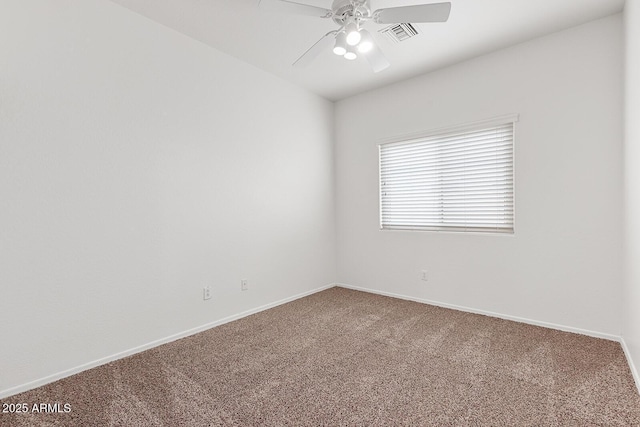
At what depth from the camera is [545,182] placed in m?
2.82

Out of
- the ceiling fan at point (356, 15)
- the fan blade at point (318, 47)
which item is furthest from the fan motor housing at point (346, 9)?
the fan blade at point (318, 47)

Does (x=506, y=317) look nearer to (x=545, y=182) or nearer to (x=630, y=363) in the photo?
(x=630, y=363)

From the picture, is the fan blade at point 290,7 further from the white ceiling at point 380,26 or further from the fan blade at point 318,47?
the white ceiling at point 380,26

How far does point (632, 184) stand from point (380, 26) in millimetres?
2173

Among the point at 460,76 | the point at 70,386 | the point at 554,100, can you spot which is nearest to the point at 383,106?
the point at 460,76

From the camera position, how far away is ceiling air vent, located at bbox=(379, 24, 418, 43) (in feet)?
8.50

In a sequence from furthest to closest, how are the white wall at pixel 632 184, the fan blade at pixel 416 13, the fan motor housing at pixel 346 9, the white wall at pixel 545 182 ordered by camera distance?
the white wall at pixel 545 182 → the fan motor housing at pixel 346 9 → the white wall at pixel 632 184 → the fan blade at pixel 416 13

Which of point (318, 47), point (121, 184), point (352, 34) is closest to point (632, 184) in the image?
point (352, 34)

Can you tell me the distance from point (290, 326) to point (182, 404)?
1312mm

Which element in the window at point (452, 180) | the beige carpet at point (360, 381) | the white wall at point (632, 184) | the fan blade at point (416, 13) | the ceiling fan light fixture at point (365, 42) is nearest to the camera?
the beige carpet at point (360, 381)

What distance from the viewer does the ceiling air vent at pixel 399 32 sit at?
2.59 m

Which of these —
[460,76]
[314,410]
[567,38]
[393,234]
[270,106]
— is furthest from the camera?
[393,234]

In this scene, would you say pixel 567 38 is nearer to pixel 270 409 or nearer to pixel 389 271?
pixel 389 271

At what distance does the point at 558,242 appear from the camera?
278 cm
